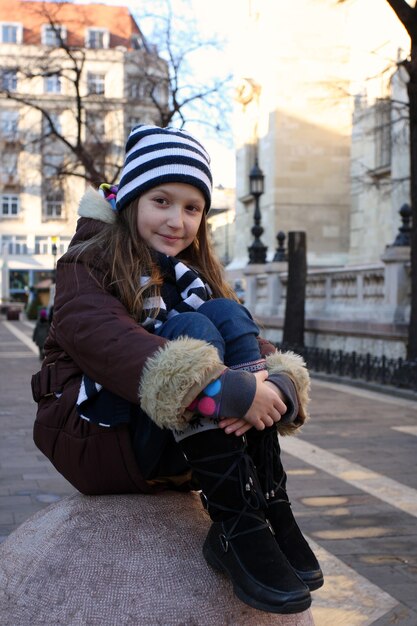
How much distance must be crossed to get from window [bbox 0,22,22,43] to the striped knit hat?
7261 centimetres

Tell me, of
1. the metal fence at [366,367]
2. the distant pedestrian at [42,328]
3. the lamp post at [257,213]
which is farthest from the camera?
the lamp post at [257,213]

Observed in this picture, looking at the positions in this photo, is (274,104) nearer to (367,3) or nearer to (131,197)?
(367,3)

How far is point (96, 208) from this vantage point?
2854 millimetres

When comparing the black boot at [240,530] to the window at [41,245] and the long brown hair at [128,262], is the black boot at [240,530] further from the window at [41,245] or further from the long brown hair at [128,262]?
the window at [41,245]

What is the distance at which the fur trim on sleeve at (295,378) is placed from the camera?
8.61 feet

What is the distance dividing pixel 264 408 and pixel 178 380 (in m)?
0.23

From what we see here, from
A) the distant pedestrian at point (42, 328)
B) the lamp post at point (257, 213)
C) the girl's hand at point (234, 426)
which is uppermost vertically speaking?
the lamp post at point (257, 213)

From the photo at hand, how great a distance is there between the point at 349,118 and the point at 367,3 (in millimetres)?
7729

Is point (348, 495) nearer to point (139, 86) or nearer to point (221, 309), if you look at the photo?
point (221, 309)

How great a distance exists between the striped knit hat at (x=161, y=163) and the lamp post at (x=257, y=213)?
19.8 m

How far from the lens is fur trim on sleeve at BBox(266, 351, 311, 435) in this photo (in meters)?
2.62

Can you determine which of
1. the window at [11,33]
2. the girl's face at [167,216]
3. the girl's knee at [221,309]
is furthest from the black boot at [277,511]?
the window at [11,33]

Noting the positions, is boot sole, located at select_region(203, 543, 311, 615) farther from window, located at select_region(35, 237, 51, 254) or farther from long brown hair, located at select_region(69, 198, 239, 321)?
window, located at select_region(35, 237, 51, 254)

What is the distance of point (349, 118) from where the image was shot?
33.8 metres
